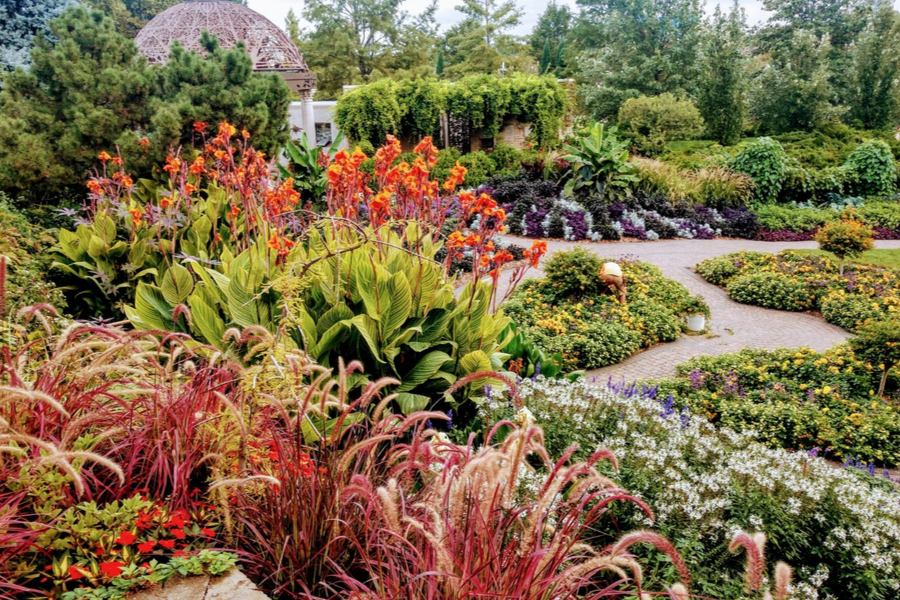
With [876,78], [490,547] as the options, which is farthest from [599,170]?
[876,78]

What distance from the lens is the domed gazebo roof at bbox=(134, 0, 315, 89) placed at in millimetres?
15289

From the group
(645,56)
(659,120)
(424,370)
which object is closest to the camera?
(424,370)

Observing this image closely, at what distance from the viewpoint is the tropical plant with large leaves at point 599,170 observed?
11.4 m

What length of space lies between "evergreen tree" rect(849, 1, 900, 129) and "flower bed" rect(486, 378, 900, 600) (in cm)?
1978

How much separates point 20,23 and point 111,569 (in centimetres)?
1423

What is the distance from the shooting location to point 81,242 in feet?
16.8

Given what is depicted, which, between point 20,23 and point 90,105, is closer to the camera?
point 90,105

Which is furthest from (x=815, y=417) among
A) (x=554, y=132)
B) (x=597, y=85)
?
(x=597, y=85)

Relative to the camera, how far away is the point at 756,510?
2479 millimetres

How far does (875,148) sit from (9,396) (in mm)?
16767

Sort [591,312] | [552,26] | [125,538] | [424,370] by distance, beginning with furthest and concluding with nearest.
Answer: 1. [552,26]
2. [591,312]
3. [424,370]
4. [125,538]

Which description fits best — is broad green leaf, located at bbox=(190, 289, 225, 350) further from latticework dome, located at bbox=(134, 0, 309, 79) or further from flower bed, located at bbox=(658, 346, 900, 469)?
latticework dome, located at bbox=(134, 0, 309, 79)

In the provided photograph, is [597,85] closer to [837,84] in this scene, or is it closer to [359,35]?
[837,84]

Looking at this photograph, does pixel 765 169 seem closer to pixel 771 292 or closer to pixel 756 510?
pixel 771 292
